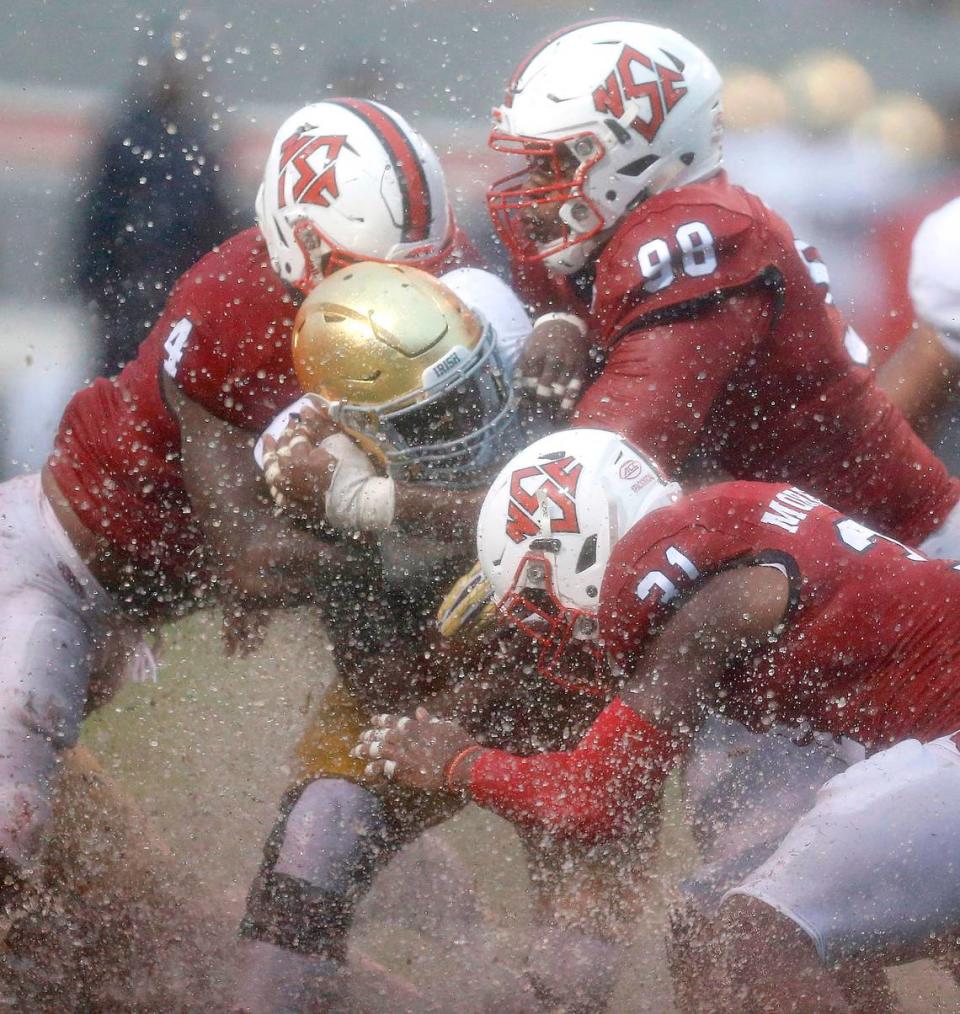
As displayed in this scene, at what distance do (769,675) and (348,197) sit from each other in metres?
1.45

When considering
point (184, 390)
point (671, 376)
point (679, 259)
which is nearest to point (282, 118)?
point (184, 390)

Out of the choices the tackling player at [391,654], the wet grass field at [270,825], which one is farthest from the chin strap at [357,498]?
the wet grass field at [270,825]

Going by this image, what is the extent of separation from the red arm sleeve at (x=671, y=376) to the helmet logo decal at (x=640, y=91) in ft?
1.51

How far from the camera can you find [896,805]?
7.49ft

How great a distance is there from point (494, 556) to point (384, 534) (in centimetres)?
35

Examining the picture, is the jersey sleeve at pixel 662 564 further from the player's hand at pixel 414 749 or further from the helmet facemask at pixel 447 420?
the helmet facemask at pixel 447 420

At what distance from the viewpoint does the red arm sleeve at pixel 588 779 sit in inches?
93.4

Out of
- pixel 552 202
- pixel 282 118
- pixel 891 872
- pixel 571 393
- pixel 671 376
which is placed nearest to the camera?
pixel 891 872

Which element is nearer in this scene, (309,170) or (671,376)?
(671,376)

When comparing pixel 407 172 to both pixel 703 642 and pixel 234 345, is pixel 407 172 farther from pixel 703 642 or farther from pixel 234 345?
pixel 703 642

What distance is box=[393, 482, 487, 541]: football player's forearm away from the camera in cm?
279

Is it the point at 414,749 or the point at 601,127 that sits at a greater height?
the point at 601,127

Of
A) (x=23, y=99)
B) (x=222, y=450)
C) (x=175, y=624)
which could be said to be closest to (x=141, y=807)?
(x=175, y=624)

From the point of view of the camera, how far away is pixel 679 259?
110 inches
